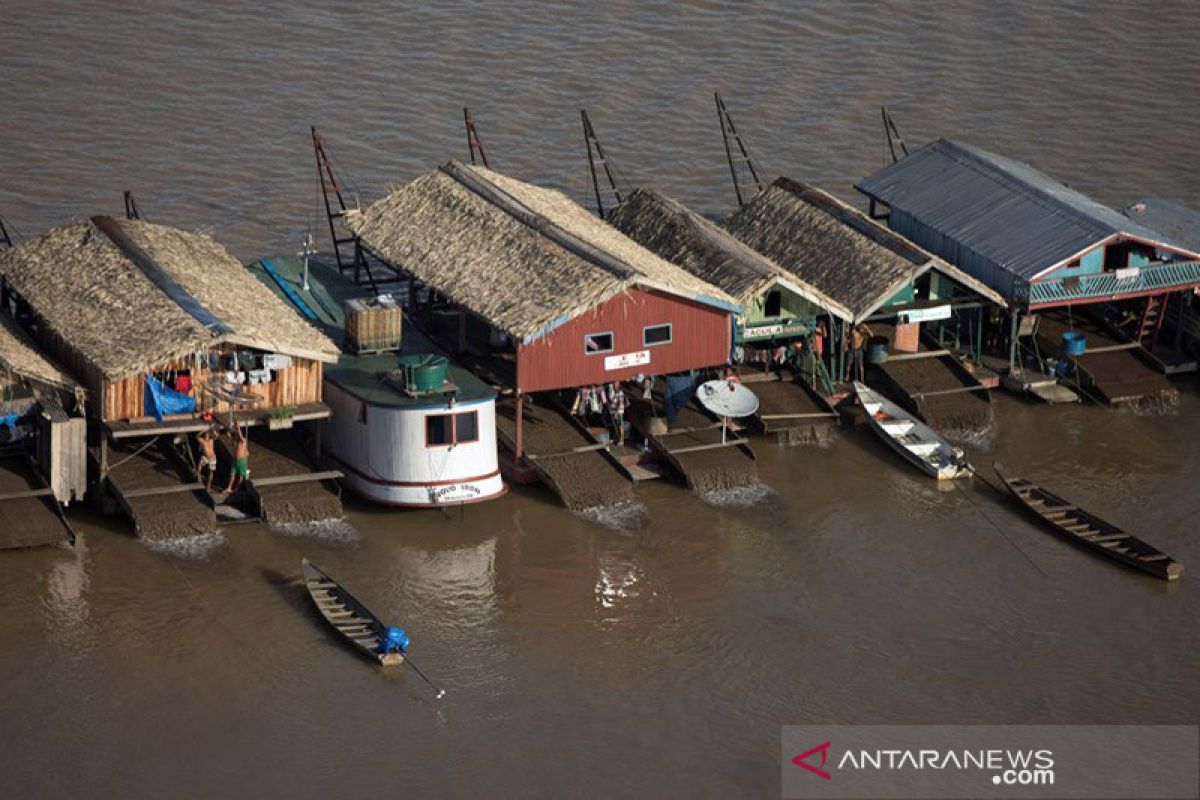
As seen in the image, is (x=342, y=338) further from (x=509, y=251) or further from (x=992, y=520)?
(x=992, y=520)

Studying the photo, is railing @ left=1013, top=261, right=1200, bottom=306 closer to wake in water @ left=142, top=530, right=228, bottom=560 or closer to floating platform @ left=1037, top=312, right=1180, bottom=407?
floating platform @ left=1037, top=312, right=1180, bottom=407

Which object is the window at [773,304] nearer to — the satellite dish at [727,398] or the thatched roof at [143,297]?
the satellite dish at [727,398]

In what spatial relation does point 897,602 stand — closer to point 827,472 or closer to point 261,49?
point 827,472

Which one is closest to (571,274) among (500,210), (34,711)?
(500,210)

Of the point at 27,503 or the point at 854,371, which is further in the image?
the point at 854,371

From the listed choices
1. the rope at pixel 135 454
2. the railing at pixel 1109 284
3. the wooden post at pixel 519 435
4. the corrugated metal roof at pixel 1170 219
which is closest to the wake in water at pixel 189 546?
the rope at pixel 135 454

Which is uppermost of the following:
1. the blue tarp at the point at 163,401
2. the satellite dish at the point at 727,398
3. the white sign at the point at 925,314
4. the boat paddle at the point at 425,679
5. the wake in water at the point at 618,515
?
→ the white sign at the point at 925,314
